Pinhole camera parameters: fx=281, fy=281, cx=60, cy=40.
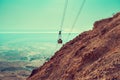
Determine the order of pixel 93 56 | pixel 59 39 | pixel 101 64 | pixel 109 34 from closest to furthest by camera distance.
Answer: pixel 101 64 < pixel 93 56 < pixel 109 34 < pixel 59 39

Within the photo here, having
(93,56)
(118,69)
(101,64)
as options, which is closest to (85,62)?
(93,56)

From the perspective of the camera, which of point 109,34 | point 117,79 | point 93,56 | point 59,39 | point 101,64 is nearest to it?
point 117,79

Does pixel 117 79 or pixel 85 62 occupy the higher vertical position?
pixel 117 79

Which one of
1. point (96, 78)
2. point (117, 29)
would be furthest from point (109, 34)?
point (96, 78)

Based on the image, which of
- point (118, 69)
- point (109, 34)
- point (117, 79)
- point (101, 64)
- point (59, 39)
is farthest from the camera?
point (59, 39)

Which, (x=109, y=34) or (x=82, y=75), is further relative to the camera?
(x=109, y=34)

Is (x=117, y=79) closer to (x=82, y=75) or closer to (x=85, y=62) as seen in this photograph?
(x=82, y=75)

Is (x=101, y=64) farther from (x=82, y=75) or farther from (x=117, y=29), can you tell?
(x=117, y=29)

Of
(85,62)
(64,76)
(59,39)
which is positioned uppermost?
(85,62)

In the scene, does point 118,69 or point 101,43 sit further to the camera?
point 101,43
